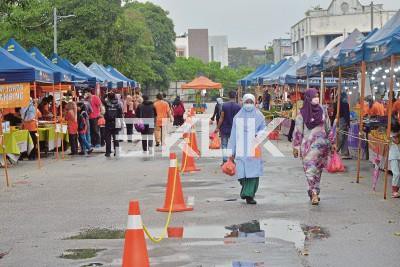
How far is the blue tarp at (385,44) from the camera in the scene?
12627 millimetres

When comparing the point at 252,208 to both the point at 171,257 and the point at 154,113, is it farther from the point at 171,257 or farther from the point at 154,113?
the point at 154,113

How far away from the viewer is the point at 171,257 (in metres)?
8.39

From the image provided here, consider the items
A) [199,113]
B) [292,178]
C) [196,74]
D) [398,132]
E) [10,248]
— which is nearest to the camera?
[10,248]

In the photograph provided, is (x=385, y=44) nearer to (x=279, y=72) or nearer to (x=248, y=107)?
(x=248, y=107)

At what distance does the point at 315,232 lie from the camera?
32.4 feet

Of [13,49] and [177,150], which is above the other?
[13,49]

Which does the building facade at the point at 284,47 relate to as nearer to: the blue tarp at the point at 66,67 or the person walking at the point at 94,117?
the blue tarp at the point at 66,67

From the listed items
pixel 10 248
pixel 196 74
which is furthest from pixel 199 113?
pixel 196 74

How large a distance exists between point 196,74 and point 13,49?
10586cm

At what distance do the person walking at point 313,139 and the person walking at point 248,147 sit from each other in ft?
2.26

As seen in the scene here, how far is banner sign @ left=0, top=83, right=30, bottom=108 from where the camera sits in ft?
58.2

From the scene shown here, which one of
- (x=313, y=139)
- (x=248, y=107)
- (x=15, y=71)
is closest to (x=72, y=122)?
(x=15, y=71)

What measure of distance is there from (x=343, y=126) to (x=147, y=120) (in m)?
7.15

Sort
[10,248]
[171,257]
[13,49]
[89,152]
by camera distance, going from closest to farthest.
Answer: [171,257] → [10,248] → [13,49] → [89,152]
